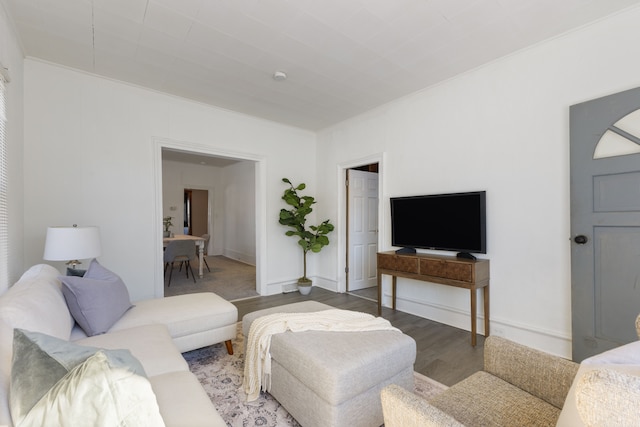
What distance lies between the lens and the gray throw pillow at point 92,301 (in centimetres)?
185

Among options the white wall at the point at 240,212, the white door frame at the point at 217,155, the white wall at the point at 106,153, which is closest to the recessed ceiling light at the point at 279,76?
the white wall at the point at 106,153

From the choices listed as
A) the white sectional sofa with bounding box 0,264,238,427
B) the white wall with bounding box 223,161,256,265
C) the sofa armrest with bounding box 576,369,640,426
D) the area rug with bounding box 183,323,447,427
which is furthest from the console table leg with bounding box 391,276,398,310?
the white wall with bounding box 223,161,256,265

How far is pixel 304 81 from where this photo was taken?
329 cm

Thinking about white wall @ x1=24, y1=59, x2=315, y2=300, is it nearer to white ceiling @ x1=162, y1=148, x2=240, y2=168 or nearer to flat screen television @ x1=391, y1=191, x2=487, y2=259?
flat screen television @ x1=391, y1=191, x2=487, y2=259

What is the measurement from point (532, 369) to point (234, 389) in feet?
5.95

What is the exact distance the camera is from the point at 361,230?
16.1ft

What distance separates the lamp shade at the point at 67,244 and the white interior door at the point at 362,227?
11.2 ft

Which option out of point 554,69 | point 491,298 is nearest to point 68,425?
point 491,298

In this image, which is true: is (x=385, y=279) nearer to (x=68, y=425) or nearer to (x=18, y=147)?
(x=68, y=425)

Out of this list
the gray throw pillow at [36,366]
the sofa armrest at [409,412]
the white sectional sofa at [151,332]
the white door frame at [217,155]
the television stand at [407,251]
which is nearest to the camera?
the gray throw pillow at [36,366]

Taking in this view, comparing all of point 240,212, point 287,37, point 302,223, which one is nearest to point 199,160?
point 240,212

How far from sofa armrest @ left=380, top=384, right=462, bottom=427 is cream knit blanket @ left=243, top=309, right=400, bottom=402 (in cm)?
88

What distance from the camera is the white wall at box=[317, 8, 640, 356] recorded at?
2.34 meters

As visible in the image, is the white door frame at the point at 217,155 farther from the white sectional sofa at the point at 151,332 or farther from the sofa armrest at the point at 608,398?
the sofa armrest at the point at 608,398
